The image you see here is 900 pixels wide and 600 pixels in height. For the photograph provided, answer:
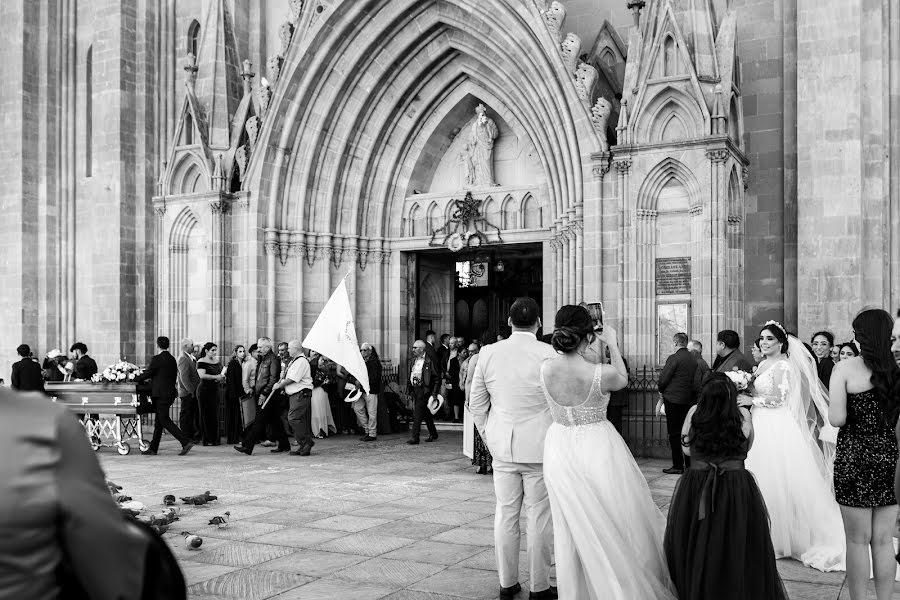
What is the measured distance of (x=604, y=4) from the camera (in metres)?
15.8

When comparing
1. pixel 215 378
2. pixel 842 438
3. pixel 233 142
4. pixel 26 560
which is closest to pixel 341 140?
pixel 233 142

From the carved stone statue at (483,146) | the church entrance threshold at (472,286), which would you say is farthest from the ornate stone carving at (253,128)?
the carved stone statue at (483,146)

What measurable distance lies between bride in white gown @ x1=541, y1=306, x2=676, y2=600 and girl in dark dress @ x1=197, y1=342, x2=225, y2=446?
10765 mm

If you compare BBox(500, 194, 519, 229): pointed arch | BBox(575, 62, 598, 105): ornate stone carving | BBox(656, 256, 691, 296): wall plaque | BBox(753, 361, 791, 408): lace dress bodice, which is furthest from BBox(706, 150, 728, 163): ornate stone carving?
BBox(753, 361, 791, 408): lace dress bodice

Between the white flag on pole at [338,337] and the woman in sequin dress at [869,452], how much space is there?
8.21 m

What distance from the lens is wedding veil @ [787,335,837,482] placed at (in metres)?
7.32

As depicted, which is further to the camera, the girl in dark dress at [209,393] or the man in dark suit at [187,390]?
the girl in dark dress at [209,393]

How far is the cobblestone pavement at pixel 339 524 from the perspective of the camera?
6.06 m

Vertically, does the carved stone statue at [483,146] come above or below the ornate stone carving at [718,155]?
above

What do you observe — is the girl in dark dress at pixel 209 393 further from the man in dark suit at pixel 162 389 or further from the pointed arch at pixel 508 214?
the pointed arch at pixel 508 214

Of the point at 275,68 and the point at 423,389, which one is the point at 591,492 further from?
the point at 275,68

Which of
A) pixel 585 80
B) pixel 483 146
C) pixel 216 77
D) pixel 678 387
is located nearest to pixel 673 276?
pixel 678 387

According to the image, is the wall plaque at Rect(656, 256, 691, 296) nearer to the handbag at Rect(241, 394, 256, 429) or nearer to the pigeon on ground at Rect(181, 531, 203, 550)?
the handbag at Rect(241, 394, 256, 429)

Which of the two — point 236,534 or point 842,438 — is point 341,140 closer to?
point 236,534
